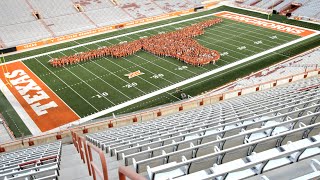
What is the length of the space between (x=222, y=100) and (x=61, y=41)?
18.5m

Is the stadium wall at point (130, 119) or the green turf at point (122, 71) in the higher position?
the stadium wall at point (130, 119)

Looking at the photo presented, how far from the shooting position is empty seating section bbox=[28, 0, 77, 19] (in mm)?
32281

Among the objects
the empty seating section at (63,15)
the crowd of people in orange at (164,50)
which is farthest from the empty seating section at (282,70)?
the empty seating section at (63,15)

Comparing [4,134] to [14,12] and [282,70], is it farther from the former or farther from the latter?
[14,12]

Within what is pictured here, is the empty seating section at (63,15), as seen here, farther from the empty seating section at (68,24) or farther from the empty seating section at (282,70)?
the empty seating section at (282,70)

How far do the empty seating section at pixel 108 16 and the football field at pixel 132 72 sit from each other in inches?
180

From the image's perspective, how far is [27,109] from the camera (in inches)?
673

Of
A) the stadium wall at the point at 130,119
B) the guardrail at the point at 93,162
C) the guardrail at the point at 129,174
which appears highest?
the guardrail at the point at 129,174

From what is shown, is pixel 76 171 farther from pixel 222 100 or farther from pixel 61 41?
pixel 61 41

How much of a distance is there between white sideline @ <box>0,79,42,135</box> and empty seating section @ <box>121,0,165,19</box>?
1670 cm

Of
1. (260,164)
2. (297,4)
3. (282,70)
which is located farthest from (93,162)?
(297,4)

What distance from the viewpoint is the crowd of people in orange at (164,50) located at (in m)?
21.8

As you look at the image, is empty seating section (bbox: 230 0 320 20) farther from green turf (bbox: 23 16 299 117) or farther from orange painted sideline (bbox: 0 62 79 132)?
orange painted sideline (bbox: 0 62 79 132)

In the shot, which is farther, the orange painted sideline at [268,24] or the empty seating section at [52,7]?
the empty seating section at [52,7]
